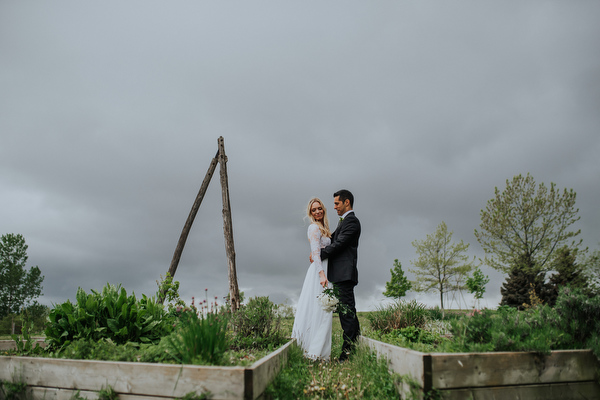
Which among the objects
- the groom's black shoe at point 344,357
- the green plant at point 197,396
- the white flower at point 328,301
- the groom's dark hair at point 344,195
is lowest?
the groom's black shoe at point 344,357

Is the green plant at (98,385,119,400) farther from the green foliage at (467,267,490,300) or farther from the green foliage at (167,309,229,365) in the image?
the green foliage at (467,267,490,300)

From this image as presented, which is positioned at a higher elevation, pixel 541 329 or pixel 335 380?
pixel 541 329

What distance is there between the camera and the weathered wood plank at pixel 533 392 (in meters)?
3.35

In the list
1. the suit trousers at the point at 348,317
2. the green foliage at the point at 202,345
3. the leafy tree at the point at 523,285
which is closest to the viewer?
the green foliage at the point at 202,345

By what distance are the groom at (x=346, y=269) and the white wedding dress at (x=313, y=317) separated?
175 millimetres

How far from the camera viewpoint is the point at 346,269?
570 cm

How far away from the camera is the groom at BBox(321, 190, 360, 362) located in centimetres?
569

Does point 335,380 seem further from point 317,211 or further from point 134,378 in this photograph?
point 317,211

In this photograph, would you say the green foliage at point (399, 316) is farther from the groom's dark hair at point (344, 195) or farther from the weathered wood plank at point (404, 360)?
the groom's dark hair at point (344, 195)

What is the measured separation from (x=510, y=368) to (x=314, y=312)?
2.85 meters

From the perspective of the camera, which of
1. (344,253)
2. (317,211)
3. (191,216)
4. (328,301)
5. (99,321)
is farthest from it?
(191,216)

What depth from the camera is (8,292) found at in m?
22.1

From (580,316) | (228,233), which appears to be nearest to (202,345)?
(580,316)

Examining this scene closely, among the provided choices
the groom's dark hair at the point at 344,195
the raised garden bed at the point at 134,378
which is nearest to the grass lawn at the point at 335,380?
the raised garden bed at the point at 134,378
